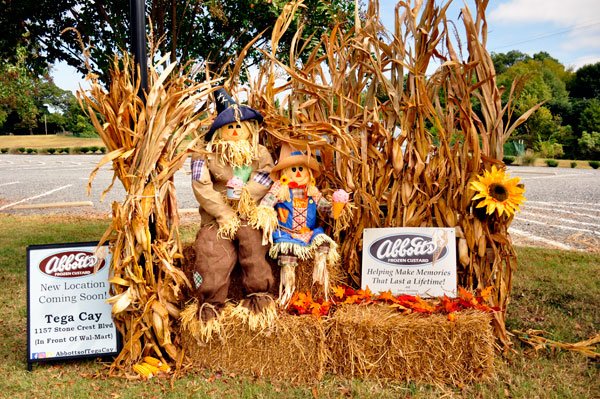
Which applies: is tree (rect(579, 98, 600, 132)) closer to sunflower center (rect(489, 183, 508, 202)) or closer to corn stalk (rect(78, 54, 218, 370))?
sunflower center (rect(489, 183, 508, 202))

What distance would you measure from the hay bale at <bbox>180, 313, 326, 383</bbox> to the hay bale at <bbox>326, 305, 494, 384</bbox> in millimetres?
125

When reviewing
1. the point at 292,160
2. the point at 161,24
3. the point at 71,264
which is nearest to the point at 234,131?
the point at 292,160

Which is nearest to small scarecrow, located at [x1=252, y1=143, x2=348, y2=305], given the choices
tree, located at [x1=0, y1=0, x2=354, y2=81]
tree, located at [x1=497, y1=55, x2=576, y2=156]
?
tree, located at [x1=0, y1=0, x2=354, y2=81]

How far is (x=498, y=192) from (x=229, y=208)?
5.51ft

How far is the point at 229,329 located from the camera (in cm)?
267

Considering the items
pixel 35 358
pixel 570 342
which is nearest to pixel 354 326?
pixel 570 342

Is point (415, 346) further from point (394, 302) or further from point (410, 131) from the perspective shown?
point (410, 131)

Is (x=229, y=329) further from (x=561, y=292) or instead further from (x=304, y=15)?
(x=304, y=15)

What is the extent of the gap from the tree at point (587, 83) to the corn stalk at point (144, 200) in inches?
1770

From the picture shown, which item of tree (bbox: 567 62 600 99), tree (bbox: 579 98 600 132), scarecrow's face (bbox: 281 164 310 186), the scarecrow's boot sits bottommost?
the scarecrow's boot

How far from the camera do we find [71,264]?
9.21ft

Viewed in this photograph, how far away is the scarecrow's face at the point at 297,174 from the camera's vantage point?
2891mm

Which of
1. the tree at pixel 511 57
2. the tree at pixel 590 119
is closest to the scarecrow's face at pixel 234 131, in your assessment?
the tree at pixel 590 119

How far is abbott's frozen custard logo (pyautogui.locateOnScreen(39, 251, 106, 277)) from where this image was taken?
278 centimetres
